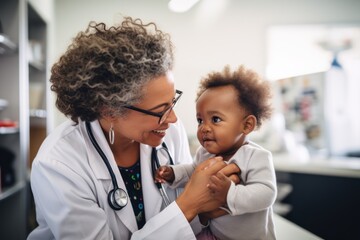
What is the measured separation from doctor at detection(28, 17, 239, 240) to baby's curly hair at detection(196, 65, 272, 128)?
0.19 metres

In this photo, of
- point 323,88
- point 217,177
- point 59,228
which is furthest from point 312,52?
point 59,228

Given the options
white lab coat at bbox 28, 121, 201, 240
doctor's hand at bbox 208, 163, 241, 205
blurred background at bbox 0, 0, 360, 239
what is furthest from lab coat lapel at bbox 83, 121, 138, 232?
blurred background at bbox 0, 0, 360, 239

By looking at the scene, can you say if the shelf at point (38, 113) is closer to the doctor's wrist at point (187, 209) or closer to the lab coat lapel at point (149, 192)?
the lab coat lapel at point (149, 192)

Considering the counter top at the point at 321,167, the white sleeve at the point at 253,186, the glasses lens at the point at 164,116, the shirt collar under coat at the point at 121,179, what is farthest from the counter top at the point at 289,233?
the counter top at the point at 321,167

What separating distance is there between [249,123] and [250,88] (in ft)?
0.41

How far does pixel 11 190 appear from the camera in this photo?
6.95ft

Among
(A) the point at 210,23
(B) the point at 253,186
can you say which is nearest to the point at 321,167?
(B) the point at 253,186

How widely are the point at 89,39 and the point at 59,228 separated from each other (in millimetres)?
584

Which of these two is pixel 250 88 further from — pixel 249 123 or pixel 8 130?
pixel 8 130

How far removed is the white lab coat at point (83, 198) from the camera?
91 centimetres

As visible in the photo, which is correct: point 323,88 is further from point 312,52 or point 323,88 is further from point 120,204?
point 120,204

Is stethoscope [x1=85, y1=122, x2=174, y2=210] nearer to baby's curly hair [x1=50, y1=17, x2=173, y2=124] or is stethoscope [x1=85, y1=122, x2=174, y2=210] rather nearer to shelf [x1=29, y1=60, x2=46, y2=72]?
baby's curly hair [x1=50, y1=17, x2=173, y2=124]

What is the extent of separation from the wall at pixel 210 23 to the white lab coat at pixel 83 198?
242cm

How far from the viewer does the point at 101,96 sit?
97 centimetres
